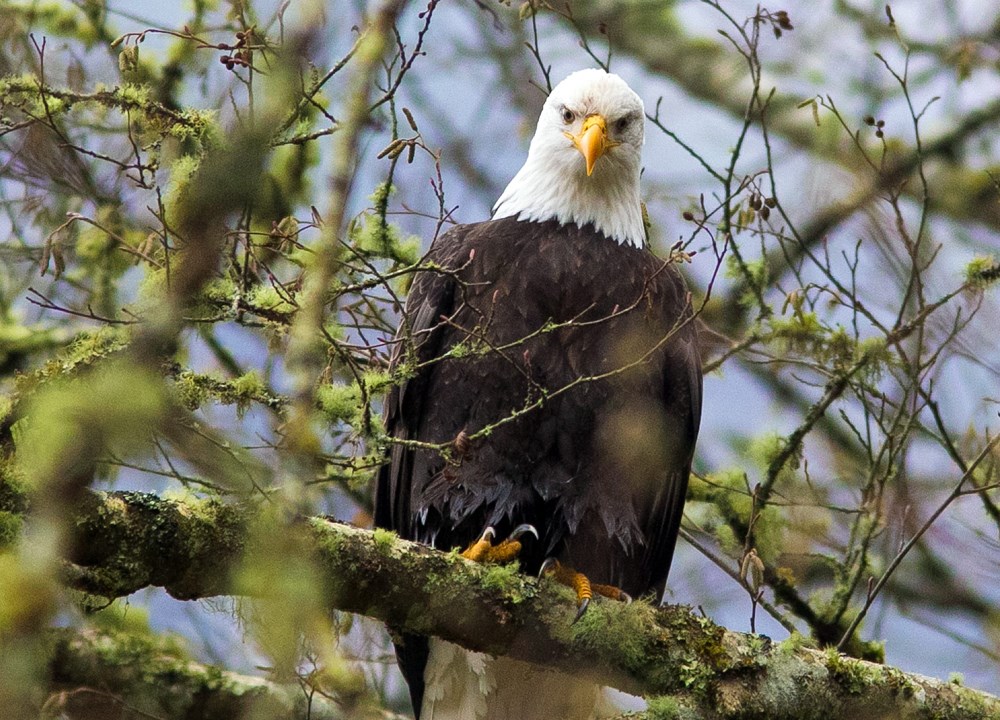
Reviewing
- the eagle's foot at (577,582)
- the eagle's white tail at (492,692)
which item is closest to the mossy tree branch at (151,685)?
the eagle's white tail at (492,692)

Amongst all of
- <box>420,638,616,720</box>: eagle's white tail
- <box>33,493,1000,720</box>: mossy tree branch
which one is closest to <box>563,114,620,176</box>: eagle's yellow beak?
<box>33,493,1000,720</box>: mossy tree branch

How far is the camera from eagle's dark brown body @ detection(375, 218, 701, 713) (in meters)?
3.86

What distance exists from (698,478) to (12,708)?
147 inches

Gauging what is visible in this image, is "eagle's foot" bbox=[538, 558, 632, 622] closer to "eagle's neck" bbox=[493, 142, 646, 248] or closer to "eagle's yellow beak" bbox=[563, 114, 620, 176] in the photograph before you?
"eagle's neck" bbox=[493, 142, 646, 248]

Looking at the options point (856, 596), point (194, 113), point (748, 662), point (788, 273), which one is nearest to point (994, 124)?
point (788, 273)

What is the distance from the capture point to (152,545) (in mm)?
2572

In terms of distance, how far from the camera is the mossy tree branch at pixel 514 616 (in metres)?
2.57

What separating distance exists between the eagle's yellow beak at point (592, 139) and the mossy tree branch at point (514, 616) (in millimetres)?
1601

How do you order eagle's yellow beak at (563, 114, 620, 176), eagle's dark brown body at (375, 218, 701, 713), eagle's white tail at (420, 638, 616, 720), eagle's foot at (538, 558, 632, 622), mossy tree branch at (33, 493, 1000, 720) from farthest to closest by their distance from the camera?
eagle's yellow beak at (563, 114, 620, 176), eagle's white tail at (420, 638, 616, 720), eagle's dark brown body at (375, 218, 701, 713), eagle's foot at (538, 558, 632, 622), mossy tree branch at (33, 493, 1000, 720)

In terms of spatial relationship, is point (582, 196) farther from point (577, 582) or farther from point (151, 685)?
point (151, 685)

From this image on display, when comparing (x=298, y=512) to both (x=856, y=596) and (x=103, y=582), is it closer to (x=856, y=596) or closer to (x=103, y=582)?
(x=103, y=582)

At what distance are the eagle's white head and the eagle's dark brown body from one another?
166mm

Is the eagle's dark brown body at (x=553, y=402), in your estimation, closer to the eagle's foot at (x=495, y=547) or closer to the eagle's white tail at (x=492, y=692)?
the eagle's foot at (x=495, y=547)

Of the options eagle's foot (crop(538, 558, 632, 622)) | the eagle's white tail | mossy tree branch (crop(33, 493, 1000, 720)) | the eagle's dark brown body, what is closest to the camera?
mossy tree branch (crop(33, 493, 1000, 720))
